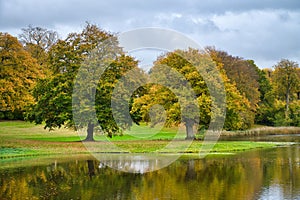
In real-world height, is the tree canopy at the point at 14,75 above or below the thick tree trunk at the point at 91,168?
above

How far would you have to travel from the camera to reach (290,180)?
2083 cm

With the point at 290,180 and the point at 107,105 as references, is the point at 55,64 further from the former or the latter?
the point at 290,180

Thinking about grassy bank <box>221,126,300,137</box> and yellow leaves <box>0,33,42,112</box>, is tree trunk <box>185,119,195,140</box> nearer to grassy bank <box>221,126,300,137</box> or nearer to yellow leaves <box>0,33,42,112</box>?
yellow leaves <box>0,33,42,112</box>

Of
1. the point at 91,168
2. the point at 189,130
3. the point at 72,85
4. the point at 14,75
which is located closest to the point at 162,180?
the point at 91,168

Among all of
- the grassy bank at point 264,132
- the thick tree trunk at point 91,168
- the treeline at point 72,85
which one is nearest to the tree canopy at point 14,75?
the treeline at point 72,85

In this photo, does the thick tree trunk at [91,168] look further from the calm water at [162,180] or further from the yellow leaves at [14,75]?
the yellow leaves at [14,75]

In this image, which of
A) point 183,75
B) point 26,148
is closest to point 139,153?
point 26,148

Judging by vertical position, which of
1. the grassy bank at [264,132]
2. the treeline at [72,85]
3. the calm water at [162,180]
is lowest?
the calm water at [162,180]

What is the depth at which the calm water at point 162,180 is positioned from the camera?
1795 centimetres

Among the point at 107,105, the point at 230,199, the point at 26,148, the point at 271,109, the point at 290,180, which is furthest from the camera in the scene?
the point at 271,109

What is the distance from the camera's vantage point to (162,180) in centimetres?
2177

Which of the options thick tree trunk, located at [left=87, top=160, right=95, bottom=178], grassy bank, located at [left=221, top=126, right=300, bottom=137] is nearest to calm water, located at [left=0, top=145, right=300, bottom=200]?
thick tree trunk, located at [left=87, top=160, right=95, bottom=178]

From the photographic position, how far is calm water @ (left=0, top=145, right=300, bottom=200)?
18.0 meters

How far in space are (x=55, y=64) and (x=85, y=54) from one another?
3.05 m
